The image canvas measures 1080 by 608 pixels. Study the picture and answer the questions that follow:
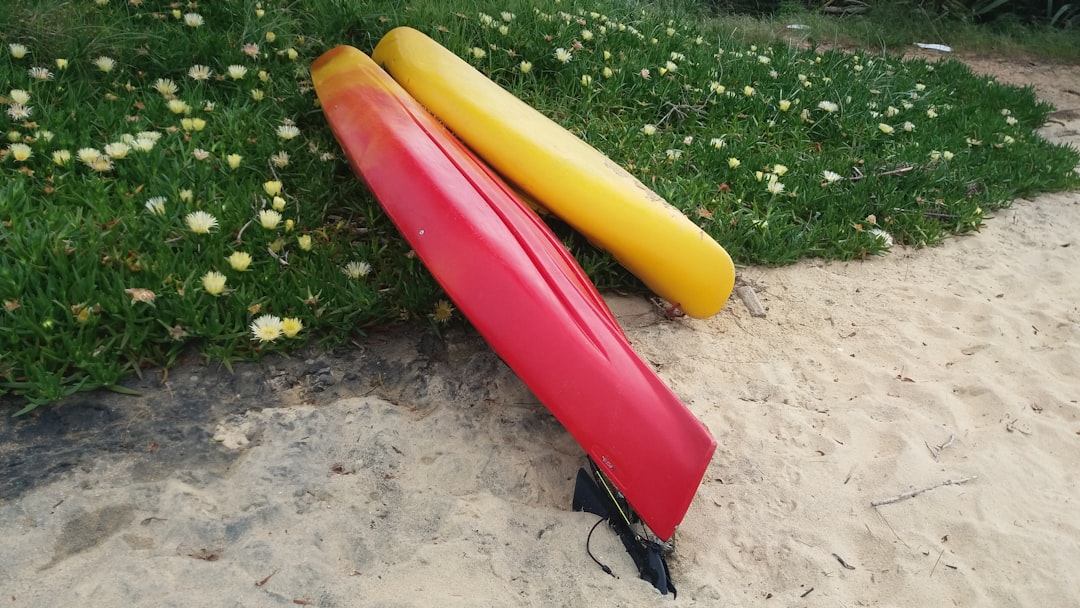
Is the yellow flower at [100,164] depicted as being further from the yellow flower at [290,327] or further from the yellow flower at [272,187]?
the yellow flower at [290,327]

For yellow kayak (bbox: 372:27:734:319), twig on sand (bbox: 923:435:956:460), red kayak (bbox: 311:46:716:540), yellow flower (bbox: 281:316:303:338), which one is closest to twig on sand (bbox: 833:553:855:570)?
red kayak (bbox: 311:46:716:540)

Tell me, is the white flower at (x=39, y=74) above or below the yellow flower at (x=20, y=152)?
above

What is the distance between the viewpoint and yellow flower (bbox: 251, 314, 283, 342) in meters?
1.98

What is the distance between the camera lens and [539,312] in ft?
5.90

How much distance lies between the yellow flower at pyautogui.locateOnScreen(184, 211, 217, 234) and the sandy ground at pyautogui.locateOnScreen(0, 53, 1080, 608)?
42cm

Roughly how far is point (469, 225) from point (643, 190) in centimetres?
80

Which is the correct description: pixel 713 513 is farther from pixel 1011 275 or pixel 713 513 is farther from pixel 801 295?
pixel 1011 275

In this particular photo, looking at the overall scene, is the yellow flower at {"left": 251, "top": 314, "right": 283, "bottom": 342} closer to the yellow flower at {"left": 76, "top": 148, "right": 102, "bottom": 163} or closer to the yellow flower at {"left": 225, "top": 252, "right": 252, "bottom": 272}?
the yellow flower at {"left": 225, "top": 252, "right": 252, "bottom": 272}

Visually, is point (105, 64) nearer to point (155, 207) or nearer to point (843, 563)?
point (155, 207)

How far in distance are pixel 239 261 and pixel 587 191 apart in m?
1.04

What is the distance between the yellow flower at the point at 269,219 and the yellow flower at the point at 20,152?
0.76m

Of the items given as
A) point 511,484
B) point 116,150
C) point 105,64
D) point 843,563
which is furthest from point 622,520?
point 105,64

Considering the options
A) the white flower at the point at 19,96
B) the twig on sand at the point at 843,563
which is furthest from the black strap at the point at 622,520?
the white flower at the point at 19,96

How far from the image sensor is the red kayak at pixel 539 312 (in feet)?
5.39
